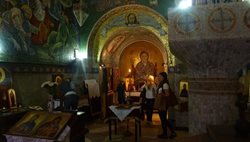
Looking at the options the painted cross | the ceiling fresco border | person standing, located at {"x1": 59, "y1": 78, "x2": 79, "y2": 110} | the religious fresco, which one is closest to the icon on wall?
the religious fresco

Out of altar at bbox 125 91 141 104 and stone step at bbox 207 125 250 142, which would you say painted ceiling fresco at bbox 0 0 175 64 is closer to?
altar at bbox 125 91 141 104

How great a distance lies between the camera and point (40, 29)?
8.58 metres

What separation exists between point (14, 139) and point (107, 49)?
970 centimetres

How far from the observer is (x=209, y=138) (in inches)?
132

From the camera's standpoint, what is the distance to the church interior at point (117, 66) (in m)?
3.31

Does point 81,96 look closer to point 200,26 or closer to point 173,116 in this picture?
point 173,116

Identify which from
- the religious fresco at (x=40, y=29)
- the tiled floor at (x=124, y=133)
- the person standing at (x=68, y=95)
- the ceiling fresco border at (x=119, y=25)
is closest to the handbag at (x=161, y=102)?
the tiled floor at (x=124, y=133)

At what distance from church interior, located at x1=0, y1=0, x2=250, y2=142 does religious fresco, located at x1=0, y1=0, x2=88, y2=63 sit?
0.03 metres

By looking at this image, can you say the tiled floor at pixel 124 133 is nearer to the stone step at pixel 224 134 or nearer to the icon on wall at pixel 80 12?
the stone step at pixel 224 134

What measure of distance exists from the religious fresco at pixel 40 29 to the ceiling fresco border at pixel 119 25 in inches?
29.7

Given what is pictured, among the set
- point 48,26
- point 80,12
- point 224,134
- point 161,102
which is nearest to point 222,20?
point 224,134

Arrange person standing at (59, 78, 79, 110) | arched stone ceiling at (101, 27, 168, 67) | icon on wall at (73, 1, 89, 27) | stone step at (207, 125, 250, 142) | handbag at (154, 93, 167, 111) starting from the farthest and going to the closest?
arched stone ceiling at (101, 27, 168, 67) → icon on wall at (73, 1, 89, 27) → person standing at (59, 78, 79, 110) → handbag at (154, 93, 167, 111) → stone step at (207, 125, 250, 142)

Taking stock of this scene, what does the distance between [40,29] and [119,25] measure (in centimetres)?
369

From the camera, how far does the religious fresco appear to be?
7.08 meters
